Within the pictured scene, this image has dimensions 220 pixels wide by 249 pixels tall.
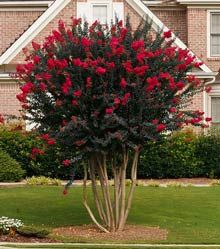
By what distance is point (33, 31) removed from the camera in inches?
1169

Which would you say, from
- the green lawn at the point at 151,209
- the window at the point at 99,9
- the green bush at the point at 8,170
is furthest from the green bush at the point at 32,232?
the window at the point at 99,9

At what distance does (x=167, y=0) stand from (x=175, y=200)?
13650mm

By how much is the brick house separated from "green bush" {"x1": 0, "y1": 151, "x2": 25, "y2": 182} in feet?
12.4

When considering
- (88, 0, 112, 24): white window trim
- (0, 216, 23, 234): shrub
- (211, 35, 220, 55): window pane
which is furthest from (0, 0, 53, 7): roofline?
(0, 216, 23, 234): shrub

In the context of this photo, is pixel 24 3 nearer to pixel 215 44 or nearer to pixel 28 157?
pixel 215 44

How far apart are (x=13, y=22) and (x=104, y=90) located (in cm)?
1814

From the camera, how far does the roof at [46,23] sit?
29.4 meters

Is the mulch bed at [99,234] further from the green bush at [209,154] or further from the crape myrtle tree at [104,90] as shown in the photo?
the green bush at [209,154]

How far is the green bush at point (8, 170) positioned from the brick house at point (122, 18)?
3778 mm

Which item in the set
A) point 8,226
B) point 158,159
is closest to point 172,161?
point 158,159

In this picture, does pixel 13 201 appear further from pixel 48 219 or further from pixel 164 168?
pixel 164 168

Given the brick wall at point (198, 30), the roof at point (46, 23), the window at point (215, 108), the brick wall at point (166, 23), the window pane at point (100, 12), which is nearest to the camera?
the roof at point (46, 23)

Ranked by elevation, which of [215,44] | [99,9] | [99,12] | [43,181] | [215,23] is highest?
[99,9]

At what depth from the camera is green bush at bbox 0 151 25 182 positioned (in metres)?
25.9
